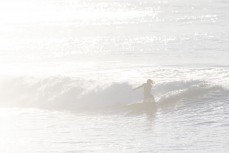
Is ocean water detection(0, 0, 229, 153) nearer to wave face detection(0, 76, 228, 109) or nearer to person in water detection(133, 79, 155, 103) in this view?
wave face detection(0, 76, 228, 109)

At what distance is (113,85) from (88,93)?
3.93 feet

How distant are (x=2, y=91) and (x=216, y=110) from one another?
1125cm

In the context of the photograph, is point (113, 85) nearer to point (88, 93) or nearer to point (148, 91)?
point (88, 93)

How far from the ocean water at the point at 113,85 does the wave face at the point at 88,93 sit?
0.05 m

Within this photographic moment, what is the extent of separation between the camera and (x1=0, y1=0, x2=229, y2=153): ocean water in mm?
22500

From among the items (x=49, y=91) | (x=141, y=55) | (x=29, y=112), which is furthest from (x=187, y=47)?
(x=29, y=112)

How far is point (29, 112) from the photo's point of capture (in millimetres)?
28047

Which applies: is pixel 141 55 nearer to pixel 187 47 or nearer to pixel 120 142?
pixel 187 47

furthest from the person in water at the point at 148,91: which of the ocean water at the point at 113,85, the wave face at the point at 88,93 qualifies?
the ocean water at the point at 113,85

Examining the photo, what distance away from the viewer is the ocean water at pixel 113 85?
73.8ft

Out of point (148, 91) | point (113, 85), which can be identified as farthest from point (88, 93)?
point (148, 91)

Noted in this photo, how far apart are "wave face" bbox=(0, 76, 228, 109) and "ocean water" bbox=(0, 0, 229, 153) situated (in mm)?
46

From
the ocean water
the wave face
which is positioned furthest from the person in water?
the ocean water

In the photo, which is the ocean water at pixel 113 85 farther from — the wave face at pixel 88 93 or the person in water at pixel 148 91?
the person in water at pixel 148 91
